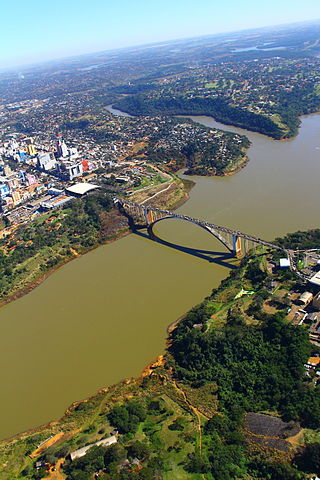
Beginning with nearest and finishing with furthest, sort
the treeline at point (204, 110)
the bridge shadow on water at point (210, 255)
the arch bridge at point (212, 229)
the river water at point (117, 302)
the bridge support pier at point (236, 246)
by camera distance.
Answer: the river water at point (117, 302), the arch bridge at point (212, 229), the bridge support pier at point (236, 246), the bridge shadow on water at point (210, 255), the treeline at point (204, 110)

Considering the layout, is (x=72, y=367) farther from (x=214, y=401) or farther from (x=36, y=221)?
(x=36, y=221)

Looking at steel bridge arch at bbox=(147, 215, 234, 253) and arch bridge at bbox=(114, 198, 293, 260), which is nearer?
arch bridge at bbox=(114, 198, 293, 260)

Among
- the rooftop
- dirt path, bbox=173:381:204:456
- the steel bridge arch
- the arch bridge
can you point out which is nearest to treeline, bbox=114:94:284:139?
the rooftop

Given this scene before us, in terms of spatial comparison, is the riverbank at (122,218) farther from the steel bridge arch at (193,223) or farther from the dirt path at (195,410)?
the dirt path at (195,410)

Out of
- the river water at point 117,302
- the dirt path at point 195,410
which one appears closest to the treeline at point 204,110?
the river water at point 117,302

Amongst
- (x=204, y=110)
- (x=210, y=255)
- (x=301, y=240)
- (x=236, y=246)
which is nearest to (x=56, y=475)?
(x=210, y=255)

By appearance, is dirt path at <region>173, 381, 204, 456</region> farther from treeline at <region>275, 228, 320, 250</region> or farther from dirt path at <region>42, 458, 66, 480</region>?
treeline at <region>275, 228, 320, 250</region>

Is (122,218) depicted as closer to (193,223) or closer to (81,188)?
(193,223)
